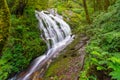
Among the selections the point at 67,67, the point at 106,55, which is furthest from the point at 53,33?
the point at 106,55

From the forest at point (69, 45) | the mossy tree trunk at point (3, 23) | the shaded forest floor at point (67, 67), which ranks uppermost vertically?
the mossy tree trunk at point (3, 23)

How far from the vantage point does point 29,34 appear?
13633 millimetres

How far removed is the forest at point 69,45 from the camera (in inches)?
202

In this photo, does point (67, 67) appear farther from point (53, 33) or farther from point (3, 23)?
point (53, 33)

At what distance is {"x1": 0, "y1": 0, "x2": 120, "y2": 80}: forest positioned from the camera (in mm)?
5141

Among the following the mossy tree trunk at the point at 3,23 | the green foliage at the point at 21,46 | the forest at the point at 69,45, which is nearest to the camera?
the forest at the point at 69,45

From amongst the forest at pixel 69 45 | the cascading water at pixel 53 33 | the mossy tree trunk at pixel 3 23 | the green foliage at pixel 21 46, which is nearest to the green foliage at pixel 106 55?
the forest at pixel 69 45

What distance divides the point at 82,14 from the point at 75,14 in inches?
33.6

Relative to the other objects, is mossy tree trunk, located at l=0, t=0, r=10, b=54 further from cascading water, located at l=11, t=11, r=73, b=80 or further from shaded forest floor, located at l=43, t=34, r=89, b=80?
cascading water, located at l=11, t=11, r=73, b=80

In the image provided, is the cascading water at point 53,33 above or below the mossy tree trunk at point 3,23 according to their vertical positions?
below

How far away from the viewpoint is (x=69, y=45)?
12266 mm

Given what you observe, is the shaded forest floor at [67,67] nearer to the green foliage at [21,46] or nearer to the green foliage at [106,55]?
the green foliage at [106,55]

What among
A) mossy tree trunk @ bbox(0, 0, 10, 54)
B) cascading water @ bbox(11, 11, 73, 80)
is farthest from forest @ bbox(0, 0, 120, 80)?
cascading water @ bbox(11, 11, 73, 80)

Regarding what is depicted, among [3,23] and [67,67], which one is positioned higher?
[3,23]
